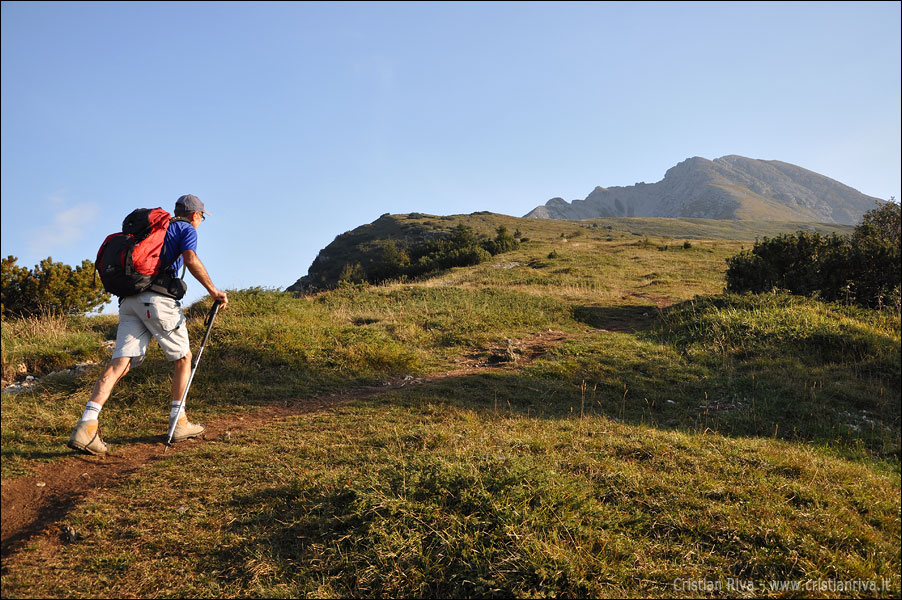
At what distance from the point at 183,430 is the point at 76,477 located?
108cm

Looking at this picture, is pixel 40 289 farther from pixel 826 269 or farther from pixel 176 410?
pixel 826 269

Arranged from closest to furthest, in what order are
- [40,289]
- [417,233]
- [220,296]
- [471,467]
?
1. [471,467]
2. [220,296]
3. [40,289]
4. [417,233]

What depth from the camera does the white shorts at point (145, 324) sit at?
490cm

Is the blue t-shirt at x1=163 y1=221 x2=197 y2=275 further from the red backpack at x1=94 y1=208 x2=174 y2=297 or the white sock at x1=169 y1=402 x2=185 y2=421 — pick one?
the white sock at x1=169 y1=402 x2=185 y2=421

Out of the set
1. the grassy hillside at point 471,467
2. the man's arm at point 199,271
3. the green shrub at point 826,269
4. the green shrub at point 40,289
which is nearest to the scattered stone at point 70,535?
the grassy hillside at point 471,467

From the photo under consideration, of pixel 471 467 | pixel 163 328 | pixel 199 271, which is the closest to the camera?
pixel 471 467

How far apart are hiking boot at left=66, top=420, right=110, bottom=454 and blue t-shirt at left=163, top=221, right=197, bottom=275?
1.72 meters

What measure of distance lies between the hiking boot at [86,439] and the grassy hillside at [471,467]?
0.14 m

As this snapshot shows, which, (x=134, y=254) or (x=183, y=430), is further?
(x=183, y=430)

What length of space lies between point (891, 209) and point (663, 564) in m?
33.4

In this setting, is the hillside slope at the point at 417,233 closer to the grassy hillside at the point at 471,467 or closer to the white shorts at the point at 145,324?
the grassy hillside at the point at 471,467

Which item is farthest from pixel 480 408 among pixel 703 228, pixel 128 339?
pixel 703 228

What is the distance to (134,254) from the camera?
4.79 metres

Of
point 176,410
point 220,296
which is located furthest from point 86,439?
point 220,296
